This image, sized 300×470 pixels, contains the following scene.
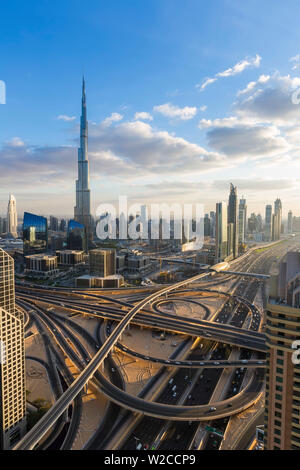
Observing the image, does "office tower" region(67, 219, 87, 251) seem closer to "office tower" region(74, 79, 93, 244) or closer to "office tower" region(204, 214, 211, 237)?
"office tower" region(74, 79, 93, 244)

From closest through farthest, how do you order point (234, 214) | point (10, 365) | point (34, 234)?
point (10, 365) < point (34, 234) < point (234, 214)

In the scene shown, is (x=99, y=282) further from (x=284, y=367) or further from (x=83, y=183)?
(x=83, y=183)

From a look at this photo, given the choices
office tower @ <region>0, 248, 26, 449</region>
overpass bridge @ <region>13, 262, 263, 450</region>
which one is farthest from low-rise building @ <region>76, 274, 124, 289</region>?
office tower @ <region>0, 248, 26, 449</region>

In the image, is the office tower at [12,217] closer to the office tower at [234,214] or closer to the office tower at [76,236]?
the office tower at [76,236]

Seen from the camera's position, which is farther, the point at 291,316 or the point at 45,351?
the point at 45,351

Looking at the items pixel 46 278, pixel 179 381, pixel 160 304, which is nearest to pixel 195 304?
pixel 160 304

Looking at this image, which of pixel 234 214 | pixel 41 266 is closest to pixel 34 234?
pixel 41 266
